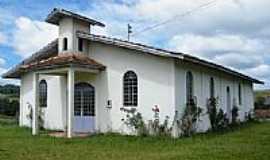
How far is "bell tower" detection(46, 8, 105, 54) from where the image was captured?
20.2 m

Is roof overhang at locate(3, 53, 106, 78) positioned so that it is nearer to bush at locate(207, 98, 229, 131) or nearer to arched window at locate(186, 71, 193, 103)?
arched window at locate(186, 71, 193, 103)

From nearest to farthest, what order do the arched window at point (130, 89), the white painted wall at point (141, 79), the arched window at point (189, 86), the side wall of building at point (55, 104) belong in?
the white painted wall at point (141, 79)
the arched window at point (130, 89)
the arched window at point (189, 86)
the side wall of building at point (55, 104)

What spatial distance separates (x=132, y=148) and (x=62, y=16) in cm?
908

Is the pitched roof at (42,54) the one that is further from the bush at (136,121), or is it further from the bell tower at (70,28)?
the bush at (136,121)

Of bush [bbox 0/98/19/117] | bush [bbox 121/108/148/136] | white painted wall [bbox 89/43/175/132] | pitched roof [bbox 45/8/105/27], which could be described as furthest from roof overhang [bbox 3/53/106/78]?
bush [bbox 0/98/19/117]

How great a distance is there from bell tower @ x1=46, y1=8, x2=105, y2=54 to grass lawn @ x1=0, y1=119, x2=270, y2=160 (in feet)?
15.9

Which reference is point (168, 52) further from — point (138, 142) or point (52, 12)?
point (52, 12)

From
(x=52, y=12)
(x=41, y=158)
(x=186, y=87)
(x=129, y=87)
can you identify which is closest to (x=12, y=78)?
(x=52, y=12)

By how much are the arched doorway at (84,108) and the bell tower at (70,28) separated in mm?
1841

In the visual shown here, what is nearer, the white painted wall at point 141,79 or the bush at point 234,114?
the white painted wall at point 141,79

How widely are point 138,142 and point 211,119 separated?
7.00 meters

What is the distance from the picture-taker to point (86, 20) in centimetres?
2083

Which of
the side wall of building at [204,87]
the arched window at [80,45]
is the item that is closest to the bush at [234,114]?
the side wall of building at [204,87]

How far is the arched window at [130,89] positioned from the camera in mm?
18859
